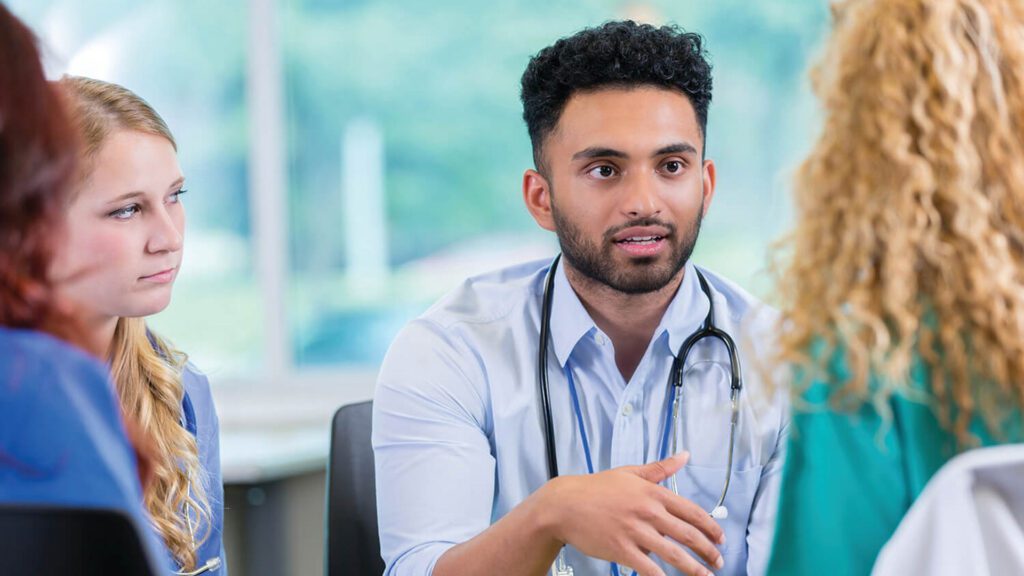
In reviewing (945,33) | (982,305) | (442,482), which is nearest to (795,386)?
(982,305)

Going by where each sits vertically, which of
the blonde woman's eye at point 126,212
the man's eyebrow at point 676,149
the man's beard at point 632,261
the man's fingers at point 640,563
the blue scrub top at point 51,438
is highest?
the man's eyebrow at point 676,149

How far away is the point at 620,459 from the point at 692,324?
23 centimetres

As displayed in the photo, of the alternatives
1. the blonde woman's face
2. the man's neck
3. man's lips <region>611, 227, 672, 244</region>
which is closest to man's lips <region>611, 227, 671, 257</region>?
man's lips <region>611, 227, 672, 244</region>

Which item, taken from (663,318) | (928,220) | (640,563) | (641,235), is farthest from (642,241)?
(928,220)

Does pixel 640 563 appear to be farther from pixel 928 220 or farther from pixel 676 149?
pixel 676 149

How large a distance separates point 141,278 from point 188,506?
32 centimetres

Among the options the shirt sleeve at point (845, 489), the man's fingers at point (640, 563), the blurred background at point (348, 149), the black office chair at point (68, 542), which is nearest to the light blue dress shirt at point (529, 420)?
the man's fingers at point (640, 563)

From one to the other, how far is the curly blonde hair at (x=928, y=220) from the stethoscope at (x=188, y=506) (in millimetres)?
887

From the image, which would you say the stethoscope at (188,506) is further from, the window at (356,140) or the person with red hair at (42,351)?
the window at (356,140)

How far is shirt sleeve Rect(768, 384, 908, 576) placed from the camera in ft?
2.68

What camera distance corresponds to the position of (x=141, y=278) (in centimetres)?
140

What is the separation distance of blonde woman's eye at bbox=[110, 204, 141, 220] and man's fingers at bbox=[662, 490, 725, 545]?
2.66 ft

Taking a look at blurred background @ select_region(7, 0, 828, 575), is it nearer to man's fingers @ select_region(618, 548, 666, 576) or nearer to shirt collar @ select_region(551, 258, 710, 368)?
shirt collar @ select_region(551, 258, 710, 368)

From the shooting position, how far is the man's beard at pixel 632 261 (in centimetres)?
151
